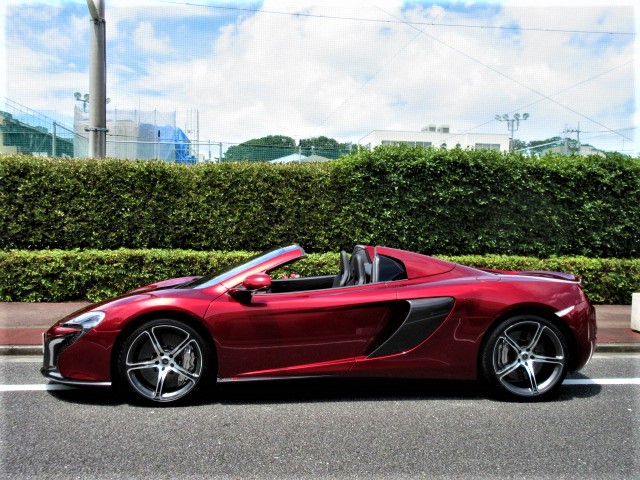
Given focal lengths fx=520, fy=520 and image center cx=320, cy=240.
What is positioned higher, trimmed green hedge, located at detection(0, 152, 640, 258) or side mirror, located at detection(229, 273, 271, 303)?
trimmed green hedge, located at detection(0, 152, 640, 258)

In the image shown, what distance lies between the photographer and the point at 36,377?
4824mm

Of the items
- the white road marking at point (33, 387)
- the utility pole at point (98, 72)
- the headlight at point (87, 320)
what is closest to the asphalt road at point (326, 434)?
the white road marking at point (33, 387)

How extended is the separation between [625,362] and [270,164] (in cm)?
603

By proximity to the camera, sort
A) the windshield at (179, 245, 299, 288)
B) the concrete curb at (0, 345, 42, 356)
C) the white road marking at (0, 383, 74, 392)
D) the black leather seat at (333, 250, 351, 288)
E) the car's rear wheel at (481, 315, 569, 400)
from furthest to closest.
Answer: the concrete curb at (0, 345, 42, 356) → the black leather seat at (333, 250, 351, 288) → the white road marking at (0, 383, 74, 392) → the windshield at (179, 245, 299, 288) → the car's rear wheel at (481, 315, 569, 400)

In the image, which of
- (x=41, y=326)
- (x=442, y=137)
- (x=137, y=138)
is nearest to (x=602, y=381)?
(x=41, y=326)

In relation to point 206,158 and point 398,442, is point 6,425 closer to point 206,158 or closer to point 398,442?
point 398,442

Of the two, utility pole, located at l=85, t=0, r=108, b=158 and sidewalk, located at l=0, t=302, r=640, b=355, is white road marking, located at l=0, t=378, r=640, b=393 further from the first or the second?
utility pole, located at l=85, t=0, r=108, b=158

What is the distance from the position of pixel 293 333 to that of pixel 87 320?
1572 mm

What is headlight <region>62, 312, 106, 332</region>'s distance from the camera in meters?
3.91

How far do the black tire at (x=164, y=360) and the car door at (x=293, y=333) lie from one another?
166 mm

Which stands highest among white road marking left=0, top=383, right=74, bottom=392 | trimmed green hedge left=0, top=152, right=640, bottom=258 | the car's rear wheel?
trimmed green hedge left=0, top=152, right=640, bottom=258

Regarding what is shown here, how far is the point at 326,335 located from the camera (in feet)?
13.0

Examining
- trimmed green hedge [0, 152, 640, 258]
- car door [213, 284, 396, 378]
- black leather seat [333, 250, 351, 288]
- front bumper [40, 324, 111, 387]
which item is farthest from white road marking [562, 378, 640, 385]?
trimmed green hedge [0, 152, 640, 258]

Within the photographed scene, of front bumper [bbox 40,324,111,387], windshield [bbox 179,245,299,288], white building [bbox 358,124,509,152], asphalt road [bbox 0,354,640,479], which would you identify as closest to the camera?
asphalt road [bbox 0,354,640,479]
